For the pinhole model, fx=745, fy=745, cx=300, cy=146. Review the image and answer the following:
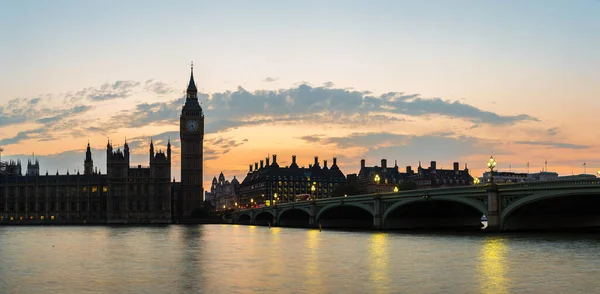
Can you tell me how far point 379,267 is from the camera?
50594 millimetres

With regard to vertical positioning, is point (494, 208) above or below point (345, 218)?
above

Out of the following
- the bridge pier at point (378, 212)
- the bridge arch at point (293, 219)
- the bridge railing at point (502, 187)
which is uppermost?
the bridge railing at point (502, 187)

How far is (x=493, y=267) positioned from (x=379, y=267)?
7.50 m

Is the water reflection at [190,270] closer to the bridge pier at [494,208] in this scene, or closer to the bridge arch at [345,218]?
the bridge pier at [494,208]

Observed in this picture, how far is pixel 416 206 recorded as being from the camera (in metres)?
104

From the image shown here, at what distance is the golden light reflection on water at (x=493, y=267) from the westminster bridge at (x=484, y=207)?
8.06m

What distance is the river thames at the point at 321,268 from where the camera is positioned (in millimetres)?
40312

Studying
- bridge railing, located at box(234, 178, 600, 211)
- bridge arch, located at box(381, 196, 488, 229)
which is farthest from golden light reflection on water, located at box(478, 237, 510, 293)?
bridge arch, located at box(381, 196, 488, 229)

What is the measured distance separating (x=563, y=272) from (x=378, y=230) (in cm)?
6383

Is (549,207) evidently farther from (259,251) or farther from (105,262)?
(105,262)

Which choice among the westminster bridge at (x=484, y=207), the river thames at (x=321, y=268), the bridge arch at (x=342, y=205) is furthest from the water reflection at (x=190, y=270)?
the bridge arch at (x=342, y=205)

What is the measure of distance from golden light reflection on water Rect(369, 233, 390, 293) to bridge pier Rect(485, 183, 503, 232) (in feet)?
41.8

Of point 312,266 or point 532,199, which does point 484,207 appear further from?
point 312,266

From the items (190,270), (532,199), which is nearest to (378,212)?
(532,199)
